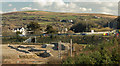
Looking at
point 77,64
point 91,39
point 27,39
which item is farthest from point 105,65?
point 27,39

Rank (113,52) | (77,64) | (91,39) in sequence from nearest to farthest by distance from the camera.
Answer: (77,64) < (113,52) < (91,39)

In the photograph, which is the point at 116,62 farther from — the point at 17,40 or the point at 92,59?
the point at 17,40

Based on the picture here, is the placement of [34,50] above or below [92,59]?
below

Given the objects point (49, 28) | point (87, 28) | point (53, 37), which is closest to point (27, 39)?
point (53, 37)

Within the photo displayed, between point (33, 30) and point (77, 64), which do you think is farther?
point (33, 30)

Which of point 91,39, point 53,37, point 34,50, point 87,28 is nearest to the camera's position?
point 34,50

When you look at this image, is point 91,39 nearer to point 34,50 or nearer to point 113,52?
point 34,50

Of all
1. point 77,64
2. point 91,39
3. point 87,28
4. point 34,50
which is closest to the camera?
point 77,64

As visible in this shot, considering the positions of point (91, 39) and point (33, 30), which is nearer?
point (91, 39)

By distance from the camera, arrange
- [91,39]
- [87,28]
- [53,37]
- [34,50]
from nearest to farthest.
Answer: [34,50] → [91,39] → [53,37] → [87,28]
